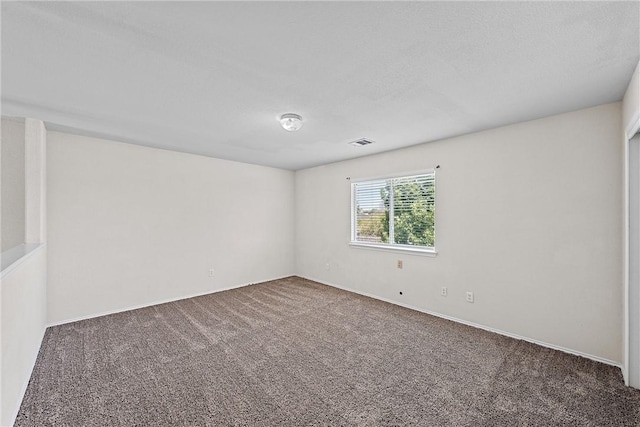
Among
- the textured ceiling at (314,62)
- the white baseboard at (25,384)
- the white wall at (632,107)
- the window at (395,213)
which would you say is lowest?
the white baseboard at (25,384)

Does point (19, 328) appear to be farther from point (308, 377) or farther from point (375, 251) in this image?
point (375, 251)

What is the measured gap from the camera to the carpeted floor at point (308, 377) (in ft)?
6.16

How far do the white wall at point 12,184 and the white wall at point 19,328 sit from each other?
477mm

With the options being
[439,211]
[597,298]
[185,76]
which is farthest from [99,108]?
[597,298]

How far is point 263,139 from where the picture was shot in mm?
3684

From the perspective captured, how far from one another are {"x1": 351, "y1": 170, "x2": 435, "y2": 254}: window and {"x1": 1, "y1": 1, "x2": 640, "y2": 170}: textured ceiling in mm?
1138

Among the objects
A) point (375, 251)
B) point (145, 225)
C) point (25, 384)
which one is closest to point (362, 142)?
point (375, 251)

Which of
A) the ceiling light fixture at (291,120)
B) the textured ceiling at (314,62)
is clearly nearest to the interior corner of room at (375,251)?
the textured ceiling at (314,62)

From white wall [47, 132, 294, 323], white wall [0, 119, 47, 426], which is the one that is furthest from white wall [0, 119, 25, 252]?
white wall [47, 132, 294, 323]

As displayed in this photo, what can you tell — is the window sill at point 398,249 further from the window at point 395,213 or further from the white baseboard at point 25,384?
the white baseboard at point 25,384

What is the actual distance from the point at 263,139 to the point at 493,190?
2.89 m

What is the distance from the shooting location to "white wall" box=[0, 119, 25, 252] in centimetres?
302

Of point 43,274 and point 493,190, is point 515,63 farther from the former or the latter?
→ point 43,274

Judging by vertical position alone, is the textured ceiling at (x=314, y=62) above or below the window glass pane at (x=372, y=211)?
above
